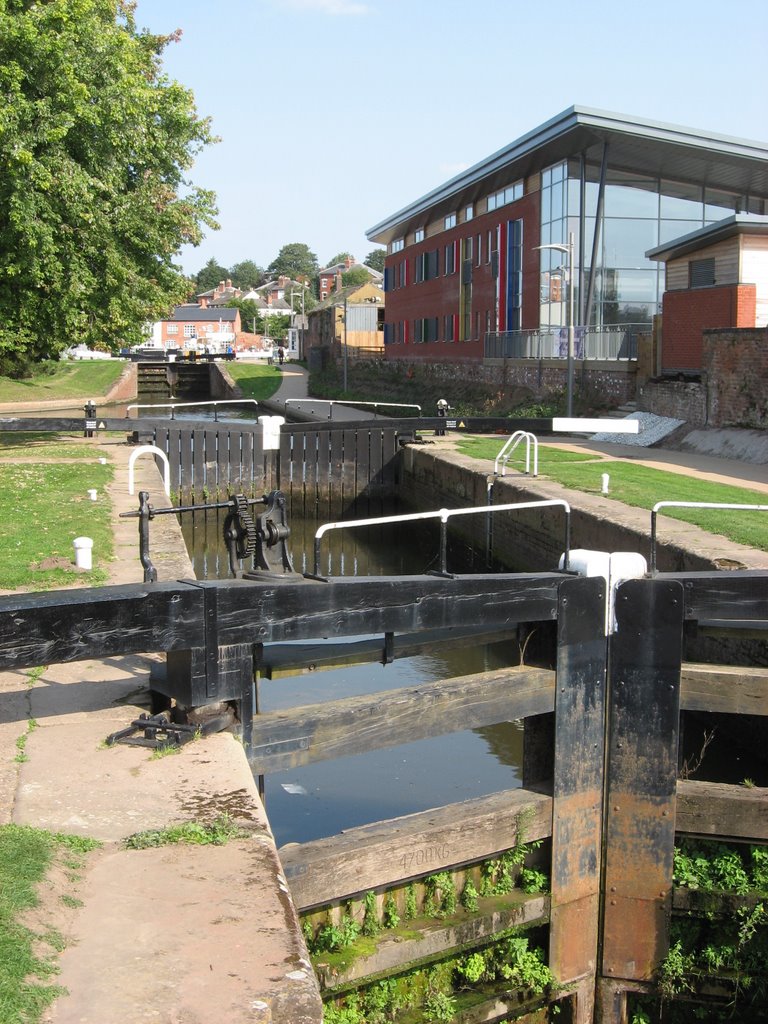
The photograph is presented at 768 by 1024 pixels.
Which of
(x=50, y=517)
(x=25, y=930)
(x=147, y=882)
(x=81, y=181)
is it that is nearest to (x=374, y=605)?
(x=147, y=882)

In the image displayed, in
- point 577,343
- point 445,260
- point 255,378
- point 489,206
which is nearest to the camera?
point 577,343

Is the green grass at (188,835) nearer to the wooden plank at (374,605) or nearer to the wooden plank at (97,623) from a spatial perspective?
the wooden plank at (97,623)

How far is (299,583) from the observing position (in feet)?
19.0

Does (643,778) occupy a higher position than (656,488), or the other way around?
(656,488)

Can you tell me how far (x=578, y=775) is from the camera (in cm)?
673

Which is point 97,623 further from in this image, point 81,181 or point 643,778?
point 81,181

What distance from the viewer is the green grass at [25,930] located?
331cm

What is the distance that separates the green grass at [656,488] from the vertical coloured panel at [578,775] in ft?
14.8

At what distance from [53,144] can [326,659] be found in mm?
15054

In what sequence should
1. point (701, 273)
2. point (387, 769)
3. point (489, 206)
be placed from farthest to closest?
point (489, 206), point (701, 273), point (387, 769)

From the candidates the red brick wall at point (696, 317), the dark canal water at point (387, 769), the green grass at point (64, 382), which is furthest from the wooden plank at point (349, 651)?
the green grass at point (64, 382)

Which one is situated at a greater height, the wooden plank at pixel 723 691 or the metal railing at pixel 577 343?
the metal railing at pixel 577 343

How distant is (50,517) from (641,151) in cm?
2562

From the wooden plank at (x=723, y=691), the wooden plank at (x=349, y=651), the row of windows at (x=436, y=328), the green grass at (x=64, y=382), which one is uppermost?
the row of windows at (x=436, y=328)
